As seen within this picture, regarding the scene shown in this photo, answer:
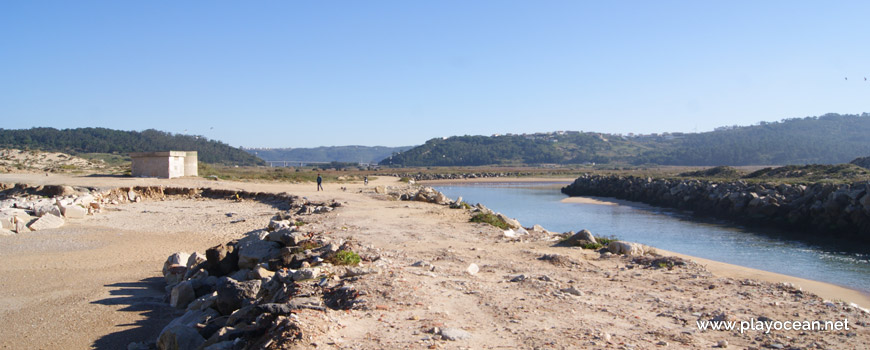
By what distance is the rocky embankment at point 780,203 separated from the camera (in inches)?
674

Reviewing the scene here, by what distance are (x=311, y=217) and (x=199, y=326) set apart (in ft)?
28.8

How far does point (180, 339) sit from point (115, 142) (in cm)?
8237

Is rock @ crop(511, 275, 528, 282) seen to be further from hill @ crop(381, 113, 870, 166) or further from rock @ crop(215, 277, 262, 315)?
hill @ crop(381, 113, 870, 166)

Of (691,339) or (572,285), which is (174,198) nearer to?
(572,285)

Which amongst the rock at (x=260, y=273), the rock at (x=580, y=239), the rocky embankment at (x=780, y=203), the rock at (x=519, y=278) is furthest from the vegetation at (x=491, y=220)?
the rocky embankment at (x=780, y=203)

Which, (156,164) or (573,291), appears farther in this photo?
(156,164)

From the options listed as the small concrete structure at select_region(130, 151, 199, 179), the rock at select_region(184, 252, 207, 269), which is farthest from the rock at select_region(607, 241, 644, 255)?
the small concrete structure at select_region(130, 151, 199, 179)

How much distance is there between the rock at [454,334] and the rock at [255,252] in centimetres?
435

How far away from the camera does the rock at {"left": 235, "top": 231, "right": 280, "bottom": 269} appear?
8.32 meters

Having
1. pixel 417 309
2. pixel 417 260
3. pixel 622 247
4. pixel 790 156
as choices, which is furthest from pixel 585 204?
pixel 790 156

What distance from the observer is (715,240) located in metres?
17.3

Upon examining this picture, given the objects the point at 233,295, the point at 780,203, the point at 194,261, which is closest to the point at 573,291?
the point at 233,295

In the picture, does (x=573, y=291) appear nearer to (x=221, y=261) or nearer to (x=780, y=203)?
(x=221, y=261)

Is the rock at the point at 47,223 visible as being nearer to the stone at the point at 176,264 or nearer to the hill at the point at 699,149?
the stone at the point at 176,264
